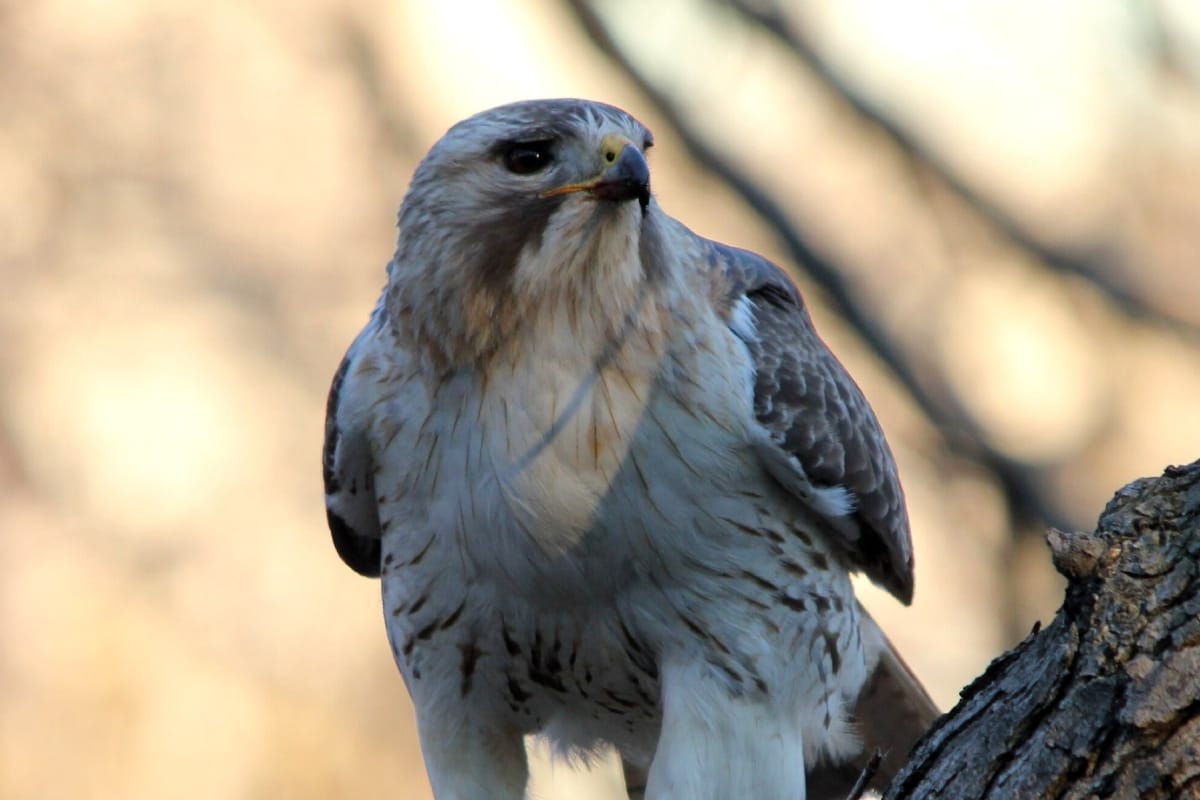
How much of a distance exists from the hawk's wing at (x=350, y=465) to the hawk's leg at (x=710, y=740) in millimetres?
871

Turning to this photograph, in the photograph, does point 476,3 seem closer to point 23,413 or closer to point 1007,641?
point 23,413

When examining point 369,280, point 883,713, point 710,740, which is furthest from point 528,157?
point 369,280

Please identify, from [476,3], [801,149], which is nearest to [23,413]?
[476,3]

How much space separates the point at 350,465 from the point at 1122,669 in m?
2.06

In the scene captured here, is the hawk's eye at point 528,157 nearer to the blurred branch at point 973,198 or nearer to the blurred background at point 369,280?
the blurred background at point 369,280

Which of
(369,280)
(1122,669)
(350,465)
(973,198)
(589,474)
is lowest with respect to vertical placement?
(369,280)

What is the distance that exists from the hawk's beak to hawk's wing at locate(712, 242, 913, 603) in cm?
65

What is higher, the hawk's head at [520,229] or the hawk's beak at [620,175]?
the hawk's beak at [620,175]

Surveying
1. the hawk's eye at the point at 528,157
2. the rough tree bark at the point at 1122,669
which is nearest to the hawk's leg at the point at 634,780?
the hawk's eye at the point at 528,157

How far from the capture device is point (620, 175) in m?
3.13

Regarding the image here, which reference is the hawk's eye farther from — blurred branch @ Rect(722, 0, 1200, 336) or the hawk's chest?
blurred branch @ Rect(722, 0, 1200, 336)

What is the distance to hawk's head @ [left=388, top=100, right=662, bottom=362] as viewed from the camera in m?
3.24

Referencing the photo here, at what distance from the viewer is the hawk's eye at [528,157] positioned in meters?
3.27

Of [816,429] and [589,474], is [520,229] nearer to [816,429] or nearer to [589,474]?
[589,474]
